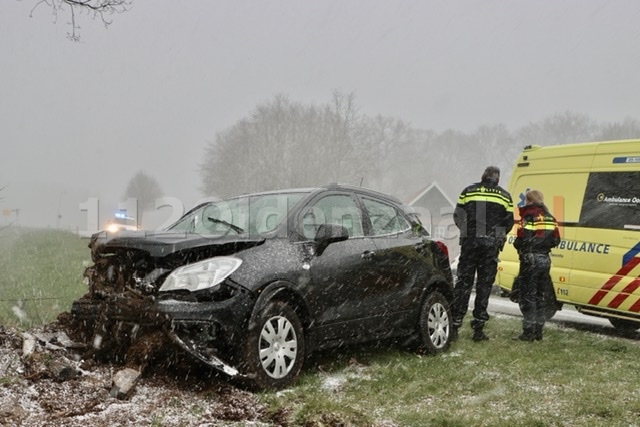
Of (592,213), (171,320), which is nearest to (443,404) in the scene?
(171,320)

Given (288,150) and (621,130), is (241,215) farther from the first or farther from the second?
(621,130)

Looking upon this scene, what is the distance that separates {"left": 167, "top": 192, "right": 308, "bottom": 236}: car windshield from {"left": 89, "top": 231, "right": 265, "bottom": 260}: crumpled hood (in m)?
0.37

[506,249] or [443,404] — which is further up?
[506,249]

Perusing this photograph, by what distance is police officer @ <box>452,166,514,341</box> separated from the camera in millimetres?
7332

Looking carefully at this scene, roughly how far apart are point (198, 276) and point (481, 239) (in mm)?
3937

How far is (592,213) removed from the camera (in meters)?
8.25

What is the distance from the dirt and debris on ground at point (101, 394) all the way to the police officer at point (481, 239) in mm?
3727

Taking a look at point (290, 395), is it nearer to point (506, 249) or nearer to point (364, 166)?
point (506, 249)

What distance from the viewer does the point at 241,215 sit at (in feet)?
18.3

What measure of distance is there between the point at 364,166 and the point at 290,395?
55344 mm

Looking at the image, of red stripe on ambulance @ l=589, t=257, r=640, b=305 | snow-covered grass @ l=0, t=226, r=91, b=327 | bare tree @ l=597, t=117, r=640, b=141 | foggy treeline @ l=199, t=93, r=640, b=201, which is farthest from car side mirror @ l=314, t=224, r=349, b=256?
bare tree @ l=597, t=117, r=640, b=141

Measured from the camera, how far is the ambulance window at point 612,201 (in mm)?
7781

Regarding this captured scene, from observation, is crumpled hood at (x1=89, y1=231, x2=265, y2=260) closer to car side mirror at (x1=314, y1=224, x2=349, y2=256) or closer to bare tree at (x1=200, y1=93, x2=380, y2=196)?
car side mirror at (x1=314, y1=224, x2=349, y2=256)

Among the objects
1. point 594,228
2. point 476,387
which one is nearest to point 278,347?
point 476,387
